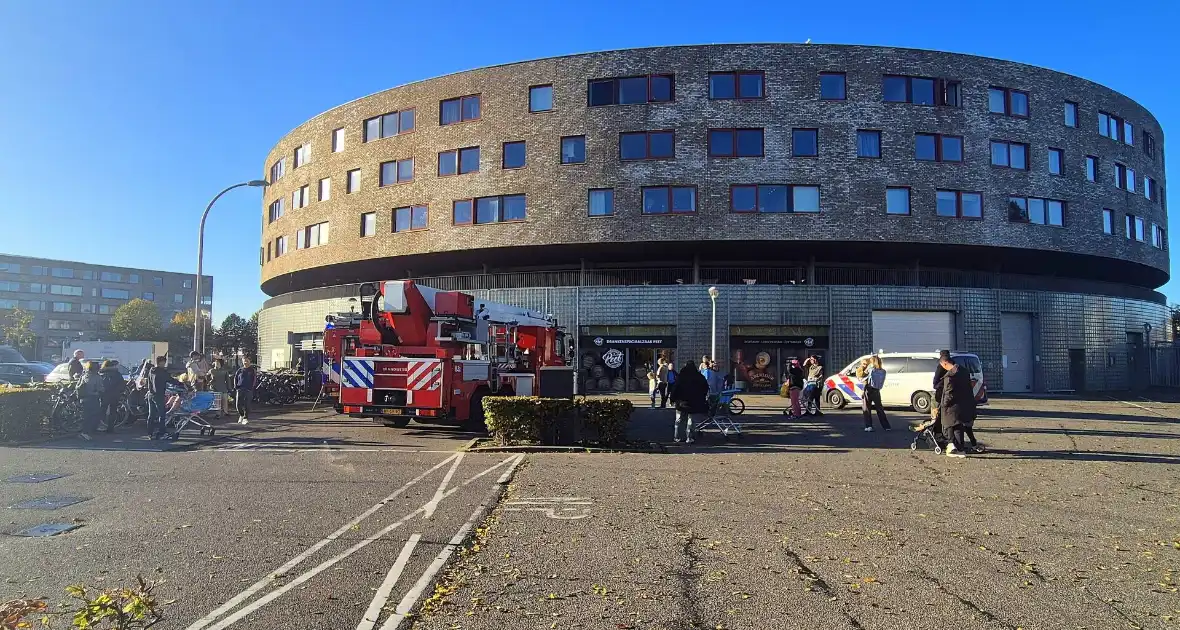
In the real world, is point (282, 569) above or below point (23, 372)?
below

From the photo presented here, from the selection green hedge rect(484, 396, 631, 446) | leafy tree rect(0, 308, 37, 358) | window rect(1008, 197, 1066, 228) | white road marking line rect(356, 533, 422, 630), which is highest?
window rect(1008, 197, 1066, 228)

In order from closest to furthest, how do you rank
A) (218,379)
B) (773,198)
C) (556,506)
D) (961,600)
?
(961,600), (556,506), (218,379), (773,198)

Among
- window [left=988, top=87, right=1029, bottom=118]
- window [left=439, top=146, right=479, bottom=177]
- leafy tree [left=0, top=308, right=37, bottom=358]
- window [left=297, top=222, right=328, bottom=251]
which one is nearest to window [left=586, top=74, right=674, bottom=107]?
window [left=439, top=146, right=479, bottom=177]

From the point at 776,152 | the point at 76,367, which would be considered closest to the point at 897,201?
the point at 776,152

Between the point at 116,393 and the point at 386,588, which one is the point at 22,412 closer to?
the point at 116,393

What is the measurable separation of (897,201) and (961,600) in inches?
1155

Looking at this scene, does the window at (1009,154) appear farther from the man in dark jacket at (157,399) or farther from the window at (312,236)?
the window at (312,236)

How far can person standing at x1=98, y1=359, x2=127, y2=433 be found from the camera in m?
14.1

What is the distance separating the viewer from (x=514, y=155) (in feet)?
108

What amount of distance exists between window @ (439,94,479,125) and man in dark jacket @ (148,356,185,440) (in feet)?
75.4

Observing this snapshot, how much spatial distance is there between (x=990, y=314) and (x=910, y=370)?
1371 cm

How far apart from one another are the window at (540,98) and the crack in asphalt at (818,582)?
96.4 feet

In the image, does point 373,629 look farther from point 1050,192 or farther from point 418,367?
point 1050,192

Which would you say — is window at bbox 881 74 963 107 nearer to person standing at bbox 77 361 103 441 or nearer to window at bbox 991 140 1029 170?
window at bbox 991 140 1029 170
